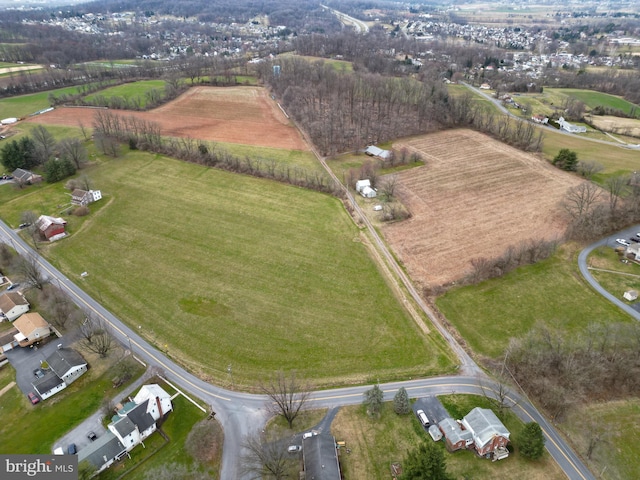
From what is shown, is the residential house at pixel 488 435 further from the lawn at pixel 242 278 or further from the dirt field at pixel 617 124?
the dirt field at pixel 617 124

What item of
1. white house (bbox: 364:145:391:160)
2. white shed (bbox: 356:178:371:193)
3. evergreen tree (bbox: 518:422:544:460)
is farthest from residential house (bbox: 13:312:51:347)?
white house (bbox: 364:145:391:160)

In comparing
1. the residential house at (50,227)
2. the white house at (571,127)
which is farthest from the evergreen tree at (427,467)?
the white house at (571,127)

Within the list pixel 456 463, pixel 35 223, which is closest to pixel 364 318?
pixel 456 463

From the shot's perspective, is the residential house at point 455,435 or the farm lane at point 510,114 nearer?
the residential house at point 455,435

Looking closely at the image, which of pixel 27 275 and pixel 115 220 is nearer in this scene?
pixel 27 275

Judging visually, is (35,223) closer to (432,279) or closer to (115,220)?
(115,220)
